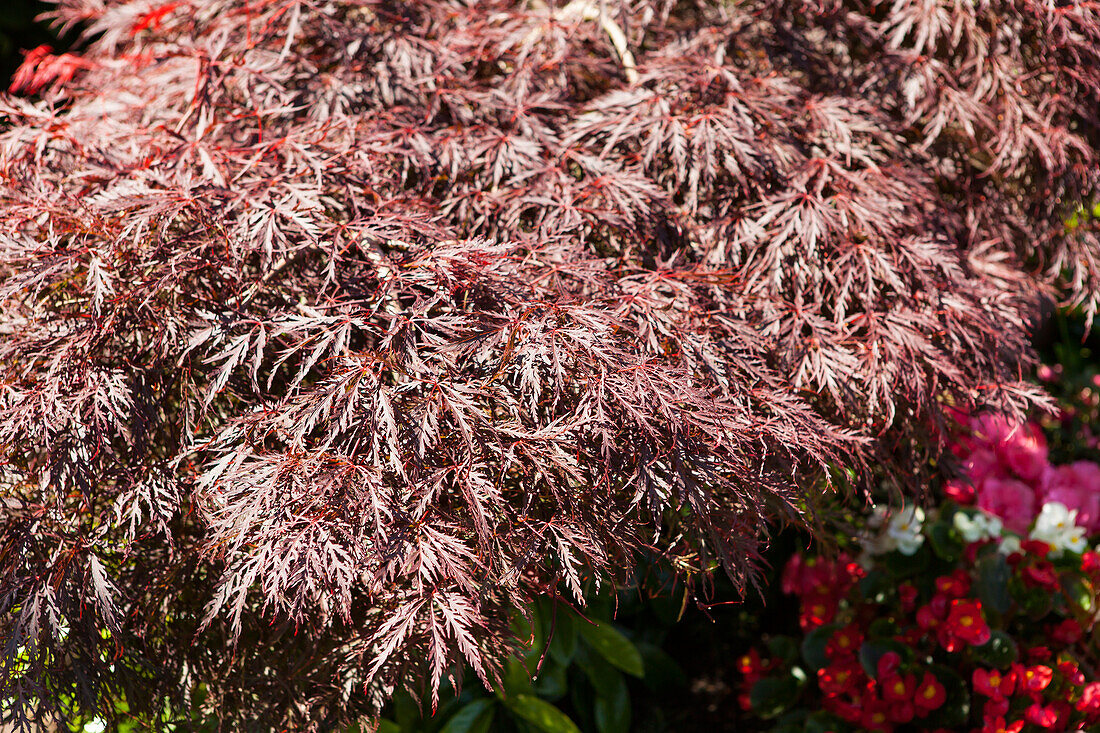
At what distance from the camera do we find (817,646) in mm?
2080

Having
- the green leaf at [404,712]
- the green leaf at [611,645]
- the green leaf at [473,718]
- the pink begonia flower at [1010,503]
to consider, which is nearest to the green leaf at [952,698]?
the pink begonia flower at [1010,503]

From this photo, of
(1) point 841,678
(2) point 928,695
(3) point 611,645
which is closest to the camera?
(2) point 928,695

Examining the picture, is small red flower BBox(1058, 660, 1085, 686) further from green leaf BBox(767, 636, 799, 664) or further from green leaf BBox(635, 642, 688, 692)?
green leaf BBox(635, 642, 688, 692)

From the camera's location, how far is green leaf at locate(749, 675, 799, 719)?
2.15 m

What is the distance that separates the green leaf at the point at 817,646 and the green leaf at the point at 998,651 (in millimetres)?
340

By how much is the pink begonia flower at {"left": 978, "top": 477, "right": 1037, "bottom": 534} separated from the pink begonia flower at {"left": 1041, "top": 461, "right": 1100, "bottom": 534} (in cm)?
8

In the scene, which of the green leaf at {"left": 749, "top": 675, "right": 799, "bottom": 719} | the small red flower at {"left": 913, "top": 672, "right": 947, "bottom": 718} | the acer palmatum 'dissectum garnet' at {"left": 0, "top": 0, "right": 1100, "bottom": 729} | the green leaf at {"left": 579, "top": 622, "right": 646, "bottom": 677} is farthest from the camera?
the green leaf at {"left": 749, "top": 675, "right": 799, "bottom": 719}

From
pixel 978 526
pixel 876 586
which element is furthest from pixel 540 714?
pixel 978 526

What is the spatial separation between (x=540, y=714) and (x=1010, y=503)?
4.34 feet

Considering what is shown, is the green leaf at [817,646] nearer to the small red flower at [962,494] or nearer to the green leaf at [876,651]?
the green leaf at [876,651]

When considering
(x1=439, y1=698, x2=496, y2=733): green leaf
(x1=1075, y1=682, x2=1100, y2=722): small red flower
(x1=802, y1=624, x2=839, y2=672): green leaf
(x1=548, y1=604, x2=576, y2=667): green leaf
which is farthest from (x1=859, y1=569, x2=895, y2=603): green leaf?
(x1=439, y1=698, x2=496, y2=733): green leaf

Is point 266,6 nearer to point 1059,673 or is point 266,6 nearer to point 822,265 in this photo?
point 822,265

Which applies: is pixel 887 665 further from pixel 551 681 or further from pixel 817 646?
pixel 551 681

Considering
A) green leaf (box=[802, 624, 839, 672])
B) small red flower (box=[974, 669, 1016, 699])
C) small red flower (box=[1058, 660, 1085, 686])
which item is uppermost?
small red flower (box=[1058, 660, 1085, 686])
